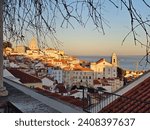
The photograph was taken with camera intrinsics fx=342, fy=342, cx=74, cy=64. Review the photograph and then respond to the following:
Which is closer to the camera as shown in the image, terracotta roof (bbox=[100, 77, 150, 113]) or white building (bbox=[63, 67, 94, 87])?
terracotta roof (bbox=[100, 77, 150, 113])

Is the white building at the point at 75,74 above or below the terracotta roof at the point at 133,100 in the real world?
below

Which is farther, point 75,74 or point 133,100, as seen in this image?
point 75,74

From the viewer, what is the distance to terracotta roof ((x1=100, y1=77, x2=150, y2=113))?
14.4 feet

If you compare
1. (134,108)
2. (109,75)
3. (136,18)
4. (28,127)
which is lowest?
(109,75)

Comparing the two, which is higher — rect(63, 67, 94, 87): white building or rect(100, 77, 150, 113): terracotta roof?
rect(100, 77, 150, 113): terracotta roof

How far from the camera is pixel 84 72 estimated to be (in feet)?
124

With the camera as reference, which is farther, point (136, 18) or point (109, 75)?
point (109, 75)

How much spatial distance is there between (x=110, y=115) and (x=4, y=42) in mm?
695

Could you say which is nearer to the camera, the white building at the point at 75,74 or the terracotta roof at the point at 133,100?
the terracotta roof at the point at 133,100

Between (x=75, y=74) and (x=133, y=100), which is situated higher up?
(x=133, y=100)

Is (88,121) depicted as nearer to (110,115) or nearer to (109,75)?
(110,115)

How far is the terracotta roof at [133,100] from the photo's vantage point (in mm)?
4384

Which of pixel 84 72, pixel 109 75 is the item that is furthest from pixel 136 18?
pixel 109 75

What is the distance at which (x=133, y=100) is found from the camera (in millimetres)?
4375
